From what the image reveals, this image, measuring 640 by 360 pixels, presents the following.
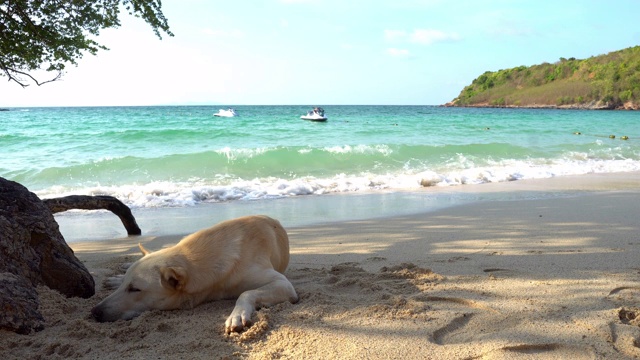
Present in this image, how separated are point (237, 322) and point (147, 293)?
0.79 m

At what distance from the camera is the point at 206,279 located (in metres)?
3.73

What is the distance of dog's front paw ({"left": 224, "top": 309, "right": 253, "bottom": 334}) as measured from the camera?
320 cm

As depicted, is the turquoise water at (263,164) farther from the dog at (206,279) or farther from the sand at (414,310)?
the dog at (206,279)

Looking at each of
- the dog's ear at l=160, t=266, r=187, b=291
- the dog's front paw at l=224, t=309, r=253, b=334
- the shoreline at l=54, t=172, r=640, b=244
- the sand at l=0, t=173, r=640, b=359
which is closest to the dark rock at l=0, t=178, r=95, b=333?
the sand at l=0, t=173, r=640, b=359

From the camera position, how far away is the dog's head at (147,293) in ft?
11.7

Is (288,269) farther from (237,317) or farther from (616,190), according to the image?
(616,190)

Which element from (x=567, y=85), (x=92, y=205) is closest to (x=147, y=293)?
(x=92, y=205)

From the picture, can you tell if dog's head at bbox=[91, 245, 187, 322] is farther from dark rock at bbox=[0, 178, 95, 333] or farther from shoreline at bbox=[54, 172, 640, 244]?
shoreline at bbox=[54, 172, 640, 244]

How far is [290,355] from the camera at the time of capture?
288 centimetres

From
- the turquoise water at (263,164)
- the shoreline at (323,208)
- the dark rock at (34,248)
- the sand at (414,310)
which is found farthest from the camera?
the turquoise water at (263,164)

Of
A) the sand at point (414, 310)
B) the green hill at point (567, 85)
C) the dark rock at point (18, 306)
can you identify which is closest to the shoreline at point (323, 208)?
the sand at point (414, 310)

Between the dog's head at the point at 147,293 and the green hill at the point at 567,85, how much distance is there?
293 feet

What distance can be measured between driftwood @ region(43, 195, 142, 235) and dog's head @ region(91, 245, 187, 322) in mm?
3121

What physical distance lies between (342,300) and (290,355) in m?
0.96
